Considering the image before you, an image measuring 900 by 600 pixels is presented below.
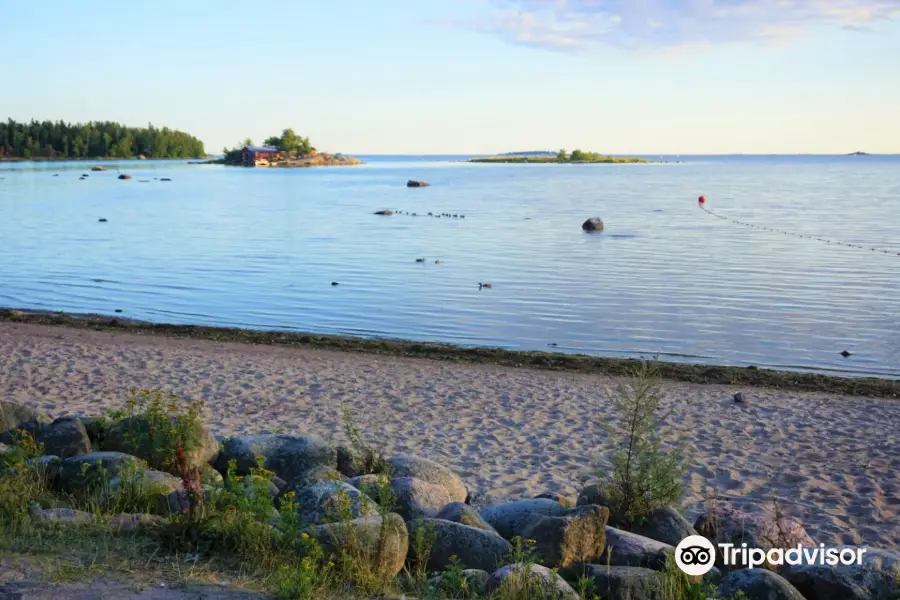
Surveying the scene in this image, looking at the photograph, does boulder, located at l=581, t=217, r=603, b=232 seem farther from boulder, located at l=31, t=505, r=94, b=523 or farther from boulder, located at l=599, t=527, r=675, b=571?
boulder, located at l=31, t=505, r=94, b=523

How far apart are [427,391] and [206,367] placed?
166 inches

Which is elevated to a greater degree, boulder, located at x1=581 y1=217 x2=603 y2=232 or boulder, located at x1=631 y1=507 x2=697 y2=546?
boulder, located at x1=581 y1=217 x2=603 y2=232

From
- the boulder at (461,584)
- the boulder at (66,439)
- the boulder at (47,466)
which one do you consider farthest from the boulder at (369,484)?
the boulder at (66,439)

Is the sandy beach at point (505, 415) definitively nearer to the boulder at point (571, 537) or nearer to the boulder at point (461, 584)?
the boulder at point (571, 537)

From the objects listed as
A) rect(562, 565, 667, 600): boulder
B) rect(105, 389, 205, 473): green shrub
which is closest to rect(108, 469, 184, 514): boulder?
rect(105, 389, 205, 473): green shrub

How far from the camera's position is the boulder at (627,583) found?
5000 mm

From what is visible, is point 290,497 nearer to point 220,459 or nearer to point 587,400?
point 220,459

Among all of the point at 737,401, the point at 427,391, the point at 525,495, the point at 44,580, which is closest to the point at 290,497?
the point at 44,580

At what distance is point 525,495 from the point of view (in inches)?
330

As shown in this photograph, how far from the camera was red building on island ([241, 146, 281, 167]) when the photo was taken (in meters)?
195

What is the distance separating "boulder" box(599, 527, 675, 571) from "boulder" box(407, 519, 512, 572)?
0.74 m

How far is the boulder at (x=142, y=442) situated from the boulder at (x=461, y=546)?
281cm

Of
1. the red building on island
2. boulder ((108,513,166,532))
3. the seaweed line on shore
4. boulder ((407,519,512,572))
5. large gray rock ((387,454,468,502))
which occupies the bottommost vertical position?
the seaweed line on shore

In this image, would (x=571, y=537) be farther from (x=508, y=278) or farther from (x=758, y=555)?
(x=508, y=278)
